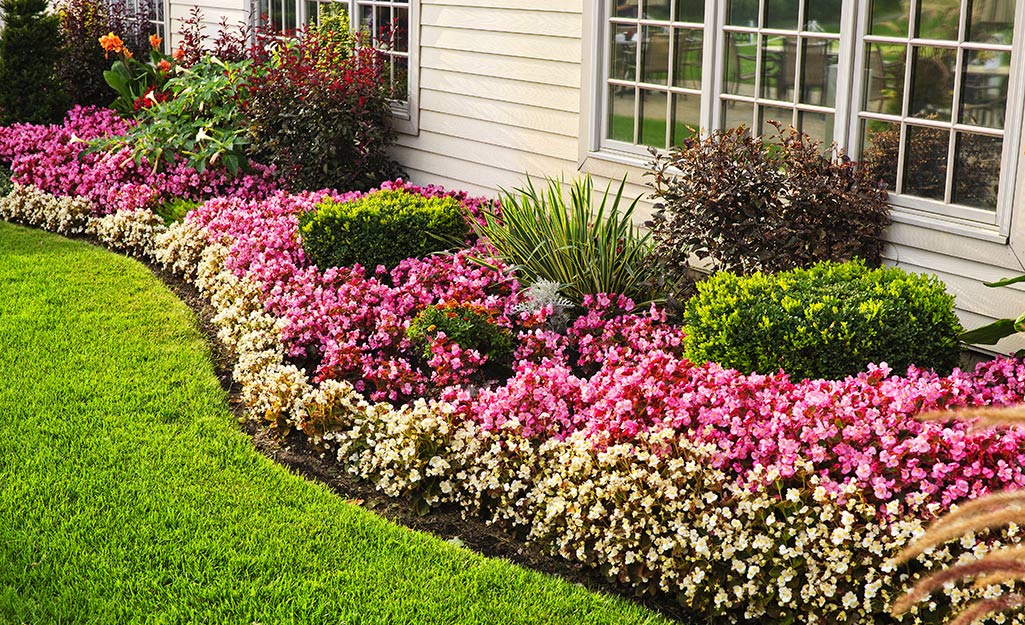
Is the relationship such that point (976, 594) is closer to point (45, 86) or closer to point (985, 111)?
point (985, 111)

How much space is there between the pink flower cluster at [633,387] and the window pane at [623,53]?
4.68 feet

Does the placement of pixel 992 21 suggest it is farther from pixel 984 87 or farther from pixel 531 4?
pixel 531 4

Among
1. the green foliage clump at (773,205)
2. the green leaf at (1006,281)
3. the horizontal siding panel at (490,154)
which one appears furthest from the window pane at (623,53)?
the green leaf at (1006,281)

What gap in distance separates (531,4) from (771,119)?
2.15 m

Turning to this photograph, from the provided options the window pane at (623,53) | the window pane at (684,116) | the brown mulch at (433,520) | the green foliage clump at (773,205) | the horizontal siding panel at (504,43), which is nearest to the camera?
the brown mulch at (433,520)

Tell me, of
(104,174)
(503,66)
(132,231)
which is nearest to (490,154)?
(503,66)

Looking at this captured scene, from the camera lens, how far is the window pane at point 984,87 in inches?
187

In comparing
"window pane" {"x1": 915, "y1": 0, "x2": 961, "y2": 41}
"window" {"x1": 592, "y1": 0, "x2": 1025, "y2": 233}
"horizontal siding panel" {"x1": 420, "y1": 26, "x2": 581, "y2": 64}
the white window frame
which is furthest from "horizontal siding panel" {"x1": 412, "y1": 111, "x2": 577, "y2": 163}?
"window pane" {"x1": 915, "y1": 0, "x2": 961, "y2": 41}

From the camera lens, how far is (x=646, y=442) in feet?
13.1

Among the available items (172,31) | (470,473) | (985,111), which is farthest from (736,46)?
(172,31)

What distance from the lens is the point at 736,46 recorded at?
5957mm

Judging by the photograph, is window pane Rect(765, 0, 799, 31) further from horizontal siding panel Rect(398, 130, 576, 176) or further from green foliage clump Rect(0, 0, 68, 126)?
green foliage clump Rect(0, 0, 68, 126)

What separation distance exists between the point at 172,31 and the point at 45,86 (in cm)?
155

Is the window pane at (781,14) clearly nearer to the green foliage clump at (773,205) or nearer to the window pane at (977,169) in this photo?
the green foliage clump at (773,205)
